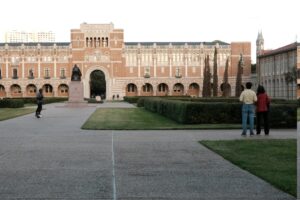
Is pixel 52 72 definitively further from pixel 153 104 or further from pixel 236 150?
pixel 236 150

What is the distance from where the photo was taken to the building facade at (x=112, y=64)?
92000 millimetres

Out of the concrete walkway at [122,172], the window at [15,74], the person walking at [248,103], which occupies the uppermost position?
the window at [15,74]

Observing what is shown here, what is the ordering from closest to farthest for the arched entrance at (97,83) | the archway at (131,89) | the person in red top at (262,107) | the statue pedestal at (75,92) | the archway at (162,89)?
1. the person in red top at (262,107)
2. the statue pedestal at (75,92)
3. the archway at (131,89)
4. the archway at (162,89)
5. the arched entrance at (97,83)

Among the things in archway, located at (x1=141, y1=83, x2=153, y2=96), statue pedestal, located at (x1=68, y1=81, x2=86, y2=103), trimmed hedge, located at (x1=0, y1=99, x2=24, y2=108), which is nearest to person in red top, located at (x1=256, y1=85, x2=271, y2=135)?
trimmed hedge, located at (x1=0, y1=99, x2=24, y2=108)

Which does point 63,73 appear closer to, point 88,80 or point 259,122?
point 88,80

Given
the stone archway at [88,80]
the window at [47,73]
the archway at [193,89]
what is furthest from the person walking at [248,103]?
the window at [47,73]

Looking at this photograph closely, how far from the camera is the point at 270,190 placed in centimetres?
687

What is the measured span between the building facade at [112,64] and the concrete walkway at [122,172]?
78.8m

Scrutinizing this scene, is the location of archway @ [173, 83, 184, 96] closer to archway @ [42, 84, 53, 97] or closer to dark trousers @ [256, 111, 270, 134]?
archway @ [42, 84, 53, 97]

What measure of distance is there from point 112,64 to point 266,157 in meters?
82.7

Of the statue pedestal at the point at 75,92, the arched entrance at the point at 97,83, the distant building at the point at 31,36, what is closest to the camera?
the statue pedestal at the point at 75,92

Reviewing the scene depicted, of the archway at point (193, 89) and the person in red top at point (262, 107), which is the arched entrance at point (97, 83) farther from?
the person in red top at point (262, 107)

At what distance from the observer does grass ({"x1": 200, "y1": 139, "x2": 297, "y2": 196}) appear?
7590 millimetres

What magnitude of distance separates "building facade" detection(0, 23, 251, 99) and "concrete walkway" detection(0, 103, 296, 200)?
7883cm
